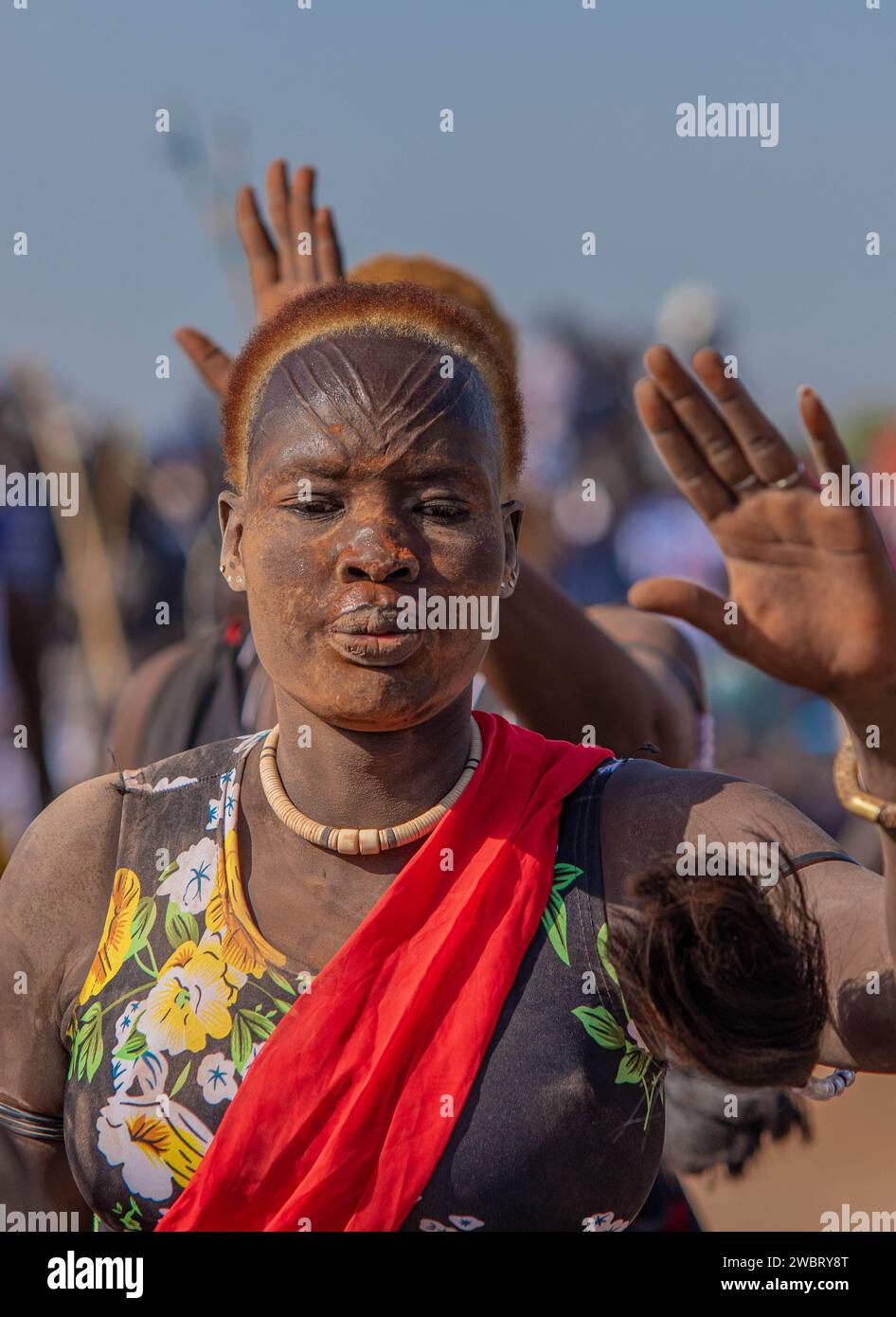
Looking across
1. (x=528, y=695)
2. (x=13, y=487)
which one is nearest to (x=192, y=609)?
(x=13, y=487)

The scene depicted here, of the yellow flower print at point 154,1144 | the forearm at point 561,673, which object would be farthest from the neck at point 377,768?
the forearm at point 561,673

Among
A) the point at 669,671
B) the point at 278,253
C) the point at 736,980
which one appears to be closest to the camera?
the point at 736,980

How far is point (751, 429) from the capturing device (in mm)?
1977

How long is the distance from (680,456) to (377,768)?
677mm

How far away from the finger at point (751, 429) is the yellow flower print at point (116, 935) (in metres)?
1.11

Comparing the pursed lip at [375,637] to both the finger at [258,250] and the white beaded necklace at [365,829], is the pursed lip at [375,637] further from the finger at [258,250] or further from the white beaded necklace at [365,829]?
the finger at [258,250]

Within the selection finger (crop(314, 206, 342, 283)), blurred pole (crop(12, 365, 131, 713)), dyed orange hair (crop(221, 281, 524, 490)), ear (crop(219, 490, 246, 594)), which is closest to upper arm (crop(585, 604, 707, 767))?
finger (crop(314, 206, 342, 283))

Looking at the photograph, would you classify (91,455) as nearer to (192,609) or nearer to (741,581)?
(192,609)

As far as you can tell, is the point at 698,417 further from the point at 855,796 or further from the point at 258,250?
the point at 258,250

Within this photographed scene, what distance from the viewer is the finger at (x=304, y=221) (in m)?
3.54

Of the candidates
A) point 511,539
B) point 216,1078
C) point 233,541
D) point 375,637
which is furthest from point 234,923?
point 511,539

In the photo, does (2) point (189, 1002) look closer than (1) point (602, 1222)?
No

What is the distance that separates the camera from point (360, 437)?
2279mm

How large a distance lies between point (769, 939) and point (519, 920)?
35cm
